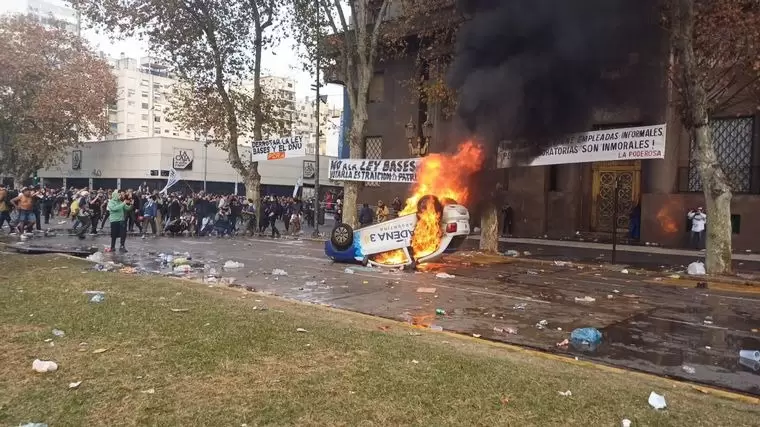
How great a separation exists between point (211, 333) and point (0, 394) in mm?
1995

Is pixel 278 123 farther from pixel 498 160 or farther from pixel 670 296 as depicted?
pixel 670 296

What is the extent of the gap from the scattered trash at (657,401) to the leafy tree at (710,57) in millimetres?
9845

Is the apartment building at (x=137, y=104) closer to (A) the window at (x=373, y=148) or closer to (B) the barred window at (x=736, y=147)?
(A) the window at (x=373, y=148)

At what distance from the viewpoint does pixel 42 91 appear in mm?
34438

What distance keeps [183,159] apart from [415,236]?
3166 centimetres

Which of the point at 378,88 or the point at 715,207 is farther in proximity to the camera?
the point at 378,88

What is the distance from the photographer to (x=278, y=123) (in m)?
24.8

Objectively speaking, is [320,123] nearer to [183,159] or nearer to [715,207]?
[183,159]

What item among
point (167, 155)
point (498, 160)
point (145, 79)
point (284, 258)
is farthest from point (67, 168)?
point (498, 160)

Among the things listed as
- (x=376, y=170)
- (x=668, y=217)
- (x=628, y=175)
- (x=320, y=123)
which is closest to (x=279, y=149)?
(x=320, y=123)

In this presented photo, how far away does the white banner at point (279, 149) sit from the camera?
22000 mm

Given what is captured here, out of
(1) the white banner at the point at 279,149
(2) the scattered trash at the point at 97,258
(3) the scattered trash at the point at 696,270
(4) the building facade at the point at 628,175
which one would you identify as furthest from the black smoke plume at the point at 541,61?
(1) the white banner at the point at 279,149

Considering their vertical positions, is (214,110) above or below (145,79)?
below

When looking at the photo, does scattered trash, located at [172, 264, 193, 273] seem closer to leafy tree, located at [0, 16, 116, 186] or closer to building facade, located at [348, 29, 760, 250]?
building facade, located at [348, 29, 760, 250]
